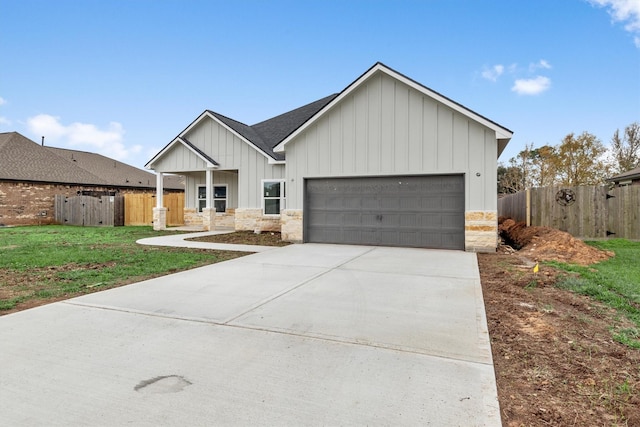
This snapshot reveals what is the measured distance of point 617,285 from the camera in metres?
5.80

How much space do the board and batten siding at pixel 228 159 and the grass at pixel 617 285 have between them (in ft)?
39.8

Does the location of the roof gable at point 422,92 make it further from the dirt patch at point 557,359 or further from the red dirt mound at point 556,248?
the dirt patch at point 557,359

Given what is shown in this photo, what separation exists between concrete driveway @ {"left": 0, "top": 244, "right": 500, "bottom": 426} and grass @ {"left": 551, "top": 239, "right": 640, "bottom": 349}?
1.52m

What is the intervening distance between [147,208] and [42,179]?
766cm

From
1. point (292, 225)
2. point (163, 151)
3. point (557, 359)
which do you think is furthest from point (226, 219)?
point (557, 359)

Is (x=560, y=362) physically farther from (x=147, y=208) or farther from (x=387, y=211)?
(x=147, y=208)

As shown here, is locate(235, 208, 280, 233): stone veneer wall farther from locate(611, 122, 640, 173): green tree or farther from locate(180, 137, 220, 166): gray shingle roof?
locate(611, 122, 640, 173): green tree

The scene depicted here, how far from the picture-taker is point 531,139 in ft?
114

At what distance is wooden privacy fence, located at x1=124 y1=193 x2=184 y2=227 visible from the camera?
21.8 meters

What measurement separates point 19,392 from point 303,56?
763 inches

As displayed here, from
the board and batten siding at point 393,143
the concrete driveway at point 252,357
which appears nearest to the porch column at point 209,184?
the board and batten siding at point 393,143

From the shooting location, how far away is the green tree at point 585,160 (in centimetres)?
2855

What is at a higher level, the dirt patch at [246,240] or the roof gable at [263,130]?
the roof gable at [263,130]

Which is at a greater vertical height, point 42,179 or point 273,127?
point 273,127
